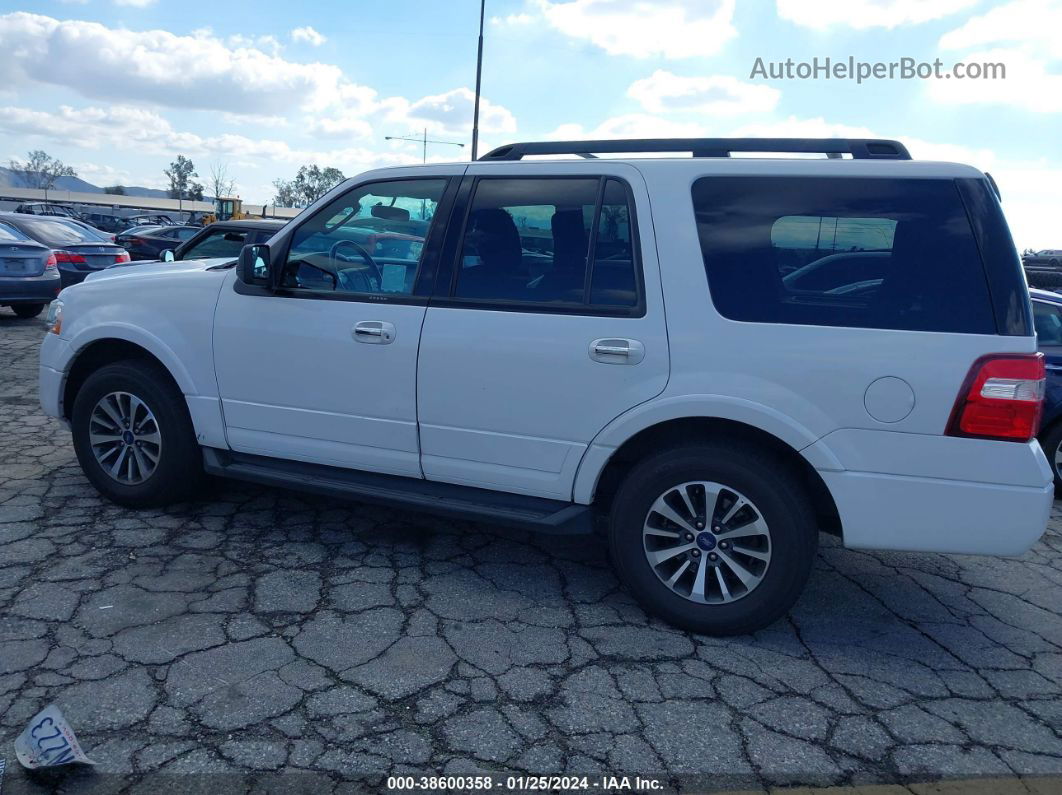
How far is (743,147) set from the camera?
3650 millimetres

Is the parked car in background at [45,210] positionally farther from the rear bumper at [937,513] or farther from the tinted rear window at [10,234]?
Answer: the rear bumper at [937,513]

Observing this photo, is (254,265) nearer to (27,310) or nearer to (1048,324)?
(1048,324)

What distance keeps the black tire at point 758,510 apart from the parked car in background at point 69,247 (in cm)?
1212

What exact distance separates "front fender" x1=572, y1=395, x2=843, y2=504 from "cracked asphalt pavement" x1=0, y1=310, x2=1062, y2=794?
70cm

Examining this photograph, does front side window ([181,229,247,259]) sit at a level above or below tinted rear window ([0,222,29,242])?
above

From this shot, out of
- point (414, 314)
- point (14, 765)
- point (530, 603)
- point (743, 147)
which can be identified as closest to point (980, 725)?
point (530, 603)

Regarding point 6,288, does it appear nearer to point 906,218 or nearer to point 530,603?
point 530,603

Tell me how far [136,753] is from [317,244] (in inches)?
97.7

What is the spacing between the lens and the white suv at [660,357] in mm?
3162

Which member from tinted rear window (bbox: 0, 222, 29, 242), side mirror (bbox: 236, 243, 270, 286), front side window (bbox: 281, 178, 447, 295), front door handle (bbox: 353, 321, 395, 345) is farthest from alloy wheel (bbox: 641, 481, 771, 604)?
tinted rear window (bbox: 0, 222, 29, 242)

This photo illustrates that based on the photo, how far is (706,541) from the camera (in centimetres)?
349

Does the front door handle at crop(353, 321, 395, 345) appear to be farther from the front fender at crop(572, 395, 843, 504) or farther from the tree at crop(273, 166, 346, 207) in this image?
the tree at crop(273, 166, 346, 207)

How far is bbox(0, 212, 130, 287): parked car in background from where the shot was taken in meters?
13.4

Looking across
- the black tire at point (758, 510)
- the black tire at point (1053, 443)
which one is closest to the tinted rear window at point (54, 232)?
the black tire at point (758, 510)
